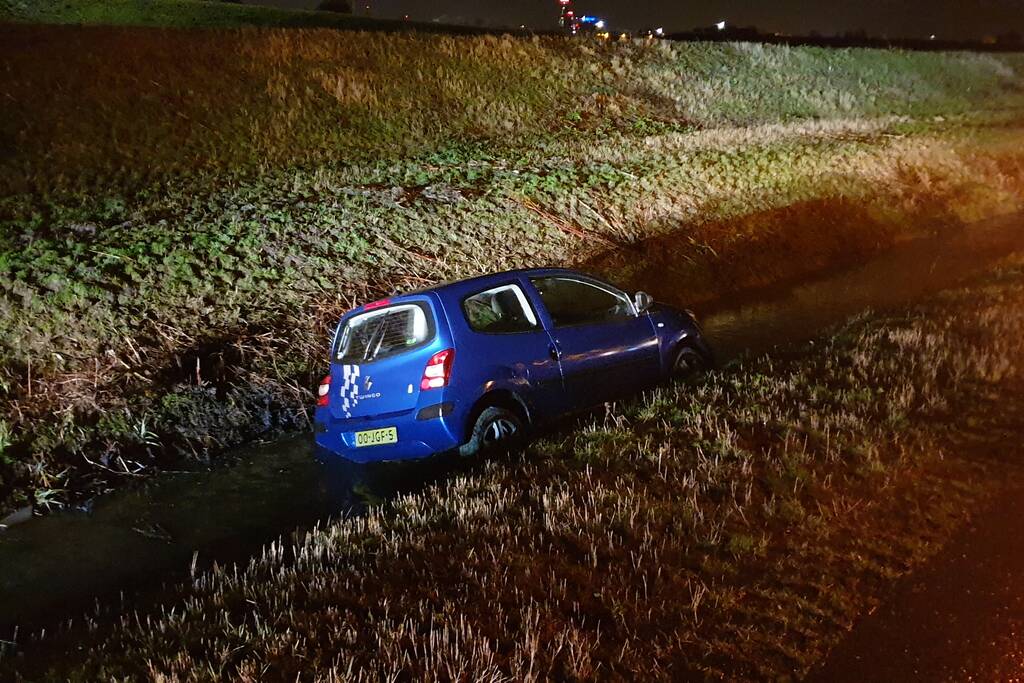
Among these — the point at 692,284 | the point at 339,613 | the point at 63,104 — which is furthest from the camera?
the point at 63,104

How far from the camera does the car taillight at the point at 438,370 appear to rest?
6430 millimetres

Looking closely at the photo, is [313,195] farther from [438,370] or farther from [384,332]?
[438,370]

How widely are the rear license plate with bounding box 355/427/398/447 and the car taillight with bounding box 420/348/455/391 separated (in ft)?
1.77

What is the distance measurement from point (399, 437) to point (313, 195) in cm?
811

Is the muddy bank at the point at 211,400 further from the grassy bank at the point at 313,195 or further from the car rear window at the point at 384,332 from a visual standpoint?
the car rear window at the point at 384,332

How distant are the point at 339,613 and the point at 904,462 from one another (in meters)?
4.15

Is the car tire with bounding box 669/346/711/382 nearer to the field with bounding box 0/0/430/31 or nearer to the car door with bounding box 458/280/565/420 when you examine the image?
the car door with bounding box 458/280/565/420

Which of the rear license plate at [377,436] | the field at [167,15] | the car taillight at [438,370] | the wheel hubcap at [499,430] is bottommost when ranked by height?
the wheel hubcap at [499,430]

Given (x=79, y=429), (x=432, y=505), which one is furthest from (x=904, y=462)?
(x=79, y=429)

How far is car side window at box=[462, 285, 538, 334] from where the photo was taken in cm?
707

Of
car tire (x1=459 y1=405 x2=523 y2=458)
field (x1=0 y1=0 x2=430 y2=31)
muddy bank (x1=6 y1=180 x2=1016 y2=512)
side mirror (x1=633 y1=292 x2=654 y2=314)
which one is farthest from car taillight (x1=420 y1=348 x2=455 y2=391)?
field (x1=0 y1=0 x2=430 y2=31)

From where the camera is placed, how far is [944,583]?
171 inches

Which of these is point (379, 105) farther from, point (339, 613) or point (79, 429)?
point (339, 613)

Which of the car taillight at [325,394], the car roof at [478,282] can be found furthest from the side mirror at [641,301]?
the car taillight at [325,394]
